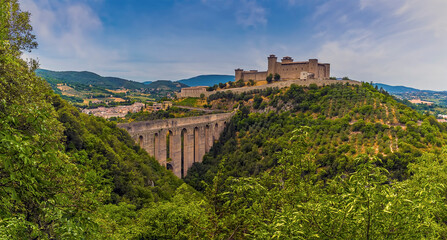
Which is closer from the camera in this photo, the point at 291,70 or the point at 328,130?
the point at 328,130

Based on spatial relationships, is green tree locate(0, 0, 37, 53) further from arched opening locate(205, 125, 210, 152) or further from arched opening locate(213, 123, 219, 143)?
arched opening locate(213, 123, 219, 143)

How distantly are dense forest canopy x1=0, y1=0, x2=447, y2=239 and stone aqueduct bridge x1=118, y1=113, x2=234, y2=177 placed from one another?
71.1 inches

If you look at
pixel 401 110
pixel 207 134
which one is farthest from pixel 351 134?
pixel 207 134

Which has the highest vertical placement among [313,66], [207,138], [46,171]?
[313,66]

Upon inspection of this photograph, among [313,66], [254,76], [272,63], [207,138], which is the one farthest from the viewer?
[254,76]

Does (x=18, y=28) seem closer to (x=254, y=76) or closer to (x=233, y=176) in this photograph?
(x=233, y=176)

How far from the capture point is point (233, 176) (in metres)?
16.5

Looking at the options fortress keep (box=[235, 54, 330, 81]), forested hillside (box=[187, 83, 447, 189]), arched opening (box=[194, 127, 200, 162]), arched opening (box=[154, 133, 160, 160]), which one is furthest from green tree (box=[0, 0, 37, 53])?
fortress keep (box=[235, 54, 330, 81])

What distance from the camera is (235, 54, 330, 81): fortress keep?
60.9 meters

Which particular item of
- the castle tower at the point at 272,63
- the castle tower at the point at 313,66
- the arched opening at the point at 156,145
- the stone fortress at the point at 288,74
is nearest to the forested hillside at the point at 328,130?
the stone fortress at the point at 288,74

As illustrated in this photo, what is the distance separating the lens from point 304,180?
6363 mm

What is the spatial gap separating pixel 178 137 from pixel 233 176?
2148 centimetres

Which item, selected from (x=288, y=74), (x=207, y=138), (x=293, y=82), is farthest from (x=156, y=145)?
(x=288, y=74)

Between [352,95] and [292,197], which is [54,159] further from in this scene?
[352,95]
